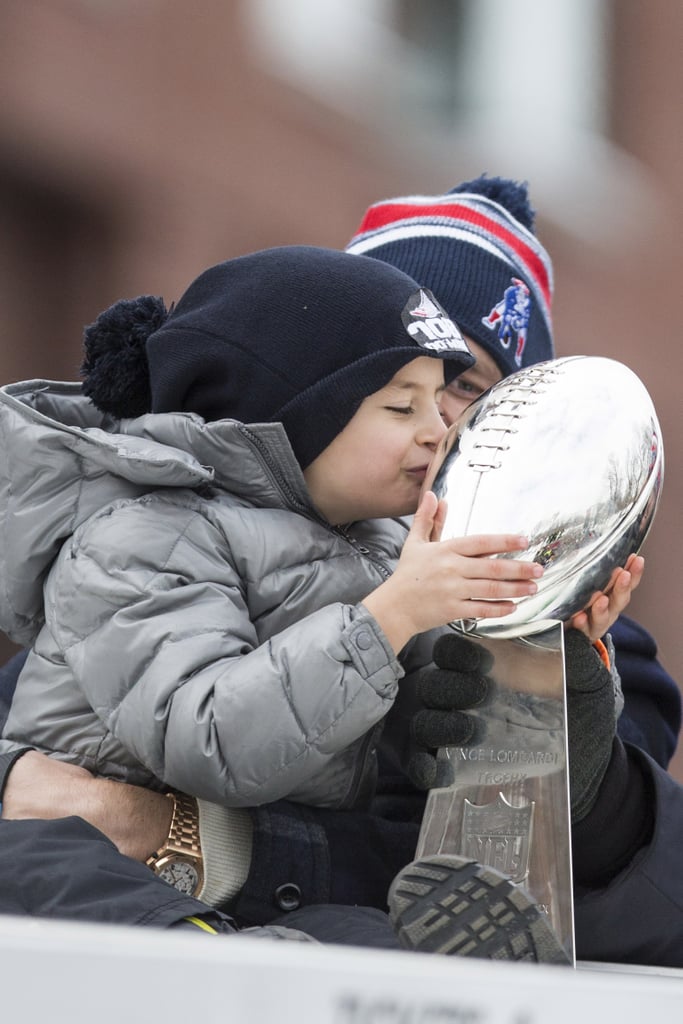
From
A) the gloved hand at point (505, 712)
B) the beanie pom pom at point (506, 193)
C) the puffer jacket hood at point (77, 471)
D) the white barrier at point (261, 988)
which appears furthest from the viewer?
the beanie pom pom at point (506, 193)

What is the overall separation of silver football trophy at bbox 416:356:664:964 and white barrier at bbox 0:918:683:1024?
0.61 m

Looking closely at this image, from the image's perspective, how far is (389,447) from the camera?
1.65 metres

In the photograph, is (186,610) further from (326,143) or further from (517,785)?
(326,143)

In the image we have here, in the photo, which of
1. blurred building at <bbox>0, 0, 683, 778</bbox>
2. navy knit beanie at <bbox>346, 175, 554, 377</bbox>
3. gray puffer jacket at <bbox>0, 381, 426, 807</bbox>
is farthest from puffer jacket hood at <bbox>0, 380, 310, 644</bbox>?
blurred building at <bbox>0, 0, 683, 778</bbox>

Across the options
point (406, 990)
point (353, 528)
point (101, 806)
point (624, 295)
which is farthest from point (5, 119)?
point (406, 990)

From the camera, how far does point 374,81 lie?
5.96 metres

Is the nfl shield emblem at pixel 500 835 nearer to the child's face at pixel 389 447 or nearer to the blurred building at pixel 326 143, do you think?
the child's face at pixel 389 447

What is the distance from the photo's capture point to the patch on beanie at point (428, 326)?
5.42ft

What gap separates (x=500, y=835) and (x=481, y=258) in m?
1.15

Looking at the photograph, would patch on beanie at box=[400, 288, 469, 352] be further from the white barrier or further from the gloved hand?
the white barrier

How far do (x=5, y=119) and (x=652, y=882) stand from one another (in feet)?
13.6

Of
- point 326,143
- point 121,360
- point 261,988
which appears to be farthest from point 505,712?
point 326,143

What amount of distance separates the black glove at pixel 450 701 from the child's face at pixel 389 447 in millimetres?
236

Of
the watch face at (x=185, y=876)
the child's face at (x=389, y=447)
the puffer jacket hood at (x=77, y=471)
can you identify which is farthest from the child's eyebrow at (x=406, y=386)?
the watch face at (x=185, y=876)
